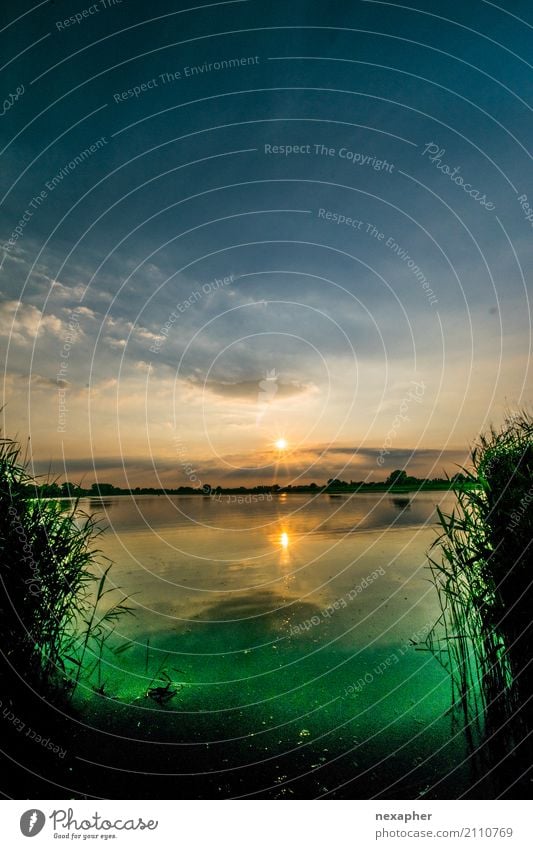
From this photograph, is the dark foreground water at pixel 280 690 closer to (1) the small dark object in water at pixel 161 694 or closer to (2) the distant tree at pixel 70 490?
(1) the small dark object in water at pixel 161 694

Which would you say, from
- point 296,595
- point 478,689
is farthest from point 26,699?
point 296,595

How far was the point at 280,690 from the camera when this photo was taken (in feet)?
23.0

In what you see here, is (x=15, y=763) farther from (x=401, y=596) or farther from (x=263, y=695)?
(x=401, y=596)

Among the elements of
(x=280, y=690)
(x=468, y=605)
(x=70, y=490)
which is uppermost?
(x=70, y=490)

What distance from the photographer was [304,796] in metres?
4.78

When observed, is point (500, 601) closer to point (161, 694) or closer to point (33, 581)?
point (161, 694)

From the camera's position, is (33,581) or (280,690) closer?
(33,581)

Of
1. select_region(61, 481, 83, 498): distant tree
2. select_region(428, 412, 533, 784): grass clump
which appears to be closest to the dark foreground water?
select_region(428, 412, 533, 784): grass clump

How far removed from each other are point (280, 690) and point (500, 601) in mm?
3838

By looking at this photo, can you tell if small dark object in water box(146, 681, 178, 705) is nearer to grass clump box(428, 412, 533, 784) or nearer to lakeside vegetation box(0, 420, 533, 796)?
lakeside vegetation box(0, 420, 533, 796)

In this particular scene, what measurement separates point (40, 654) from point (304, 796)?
14.3 feet
